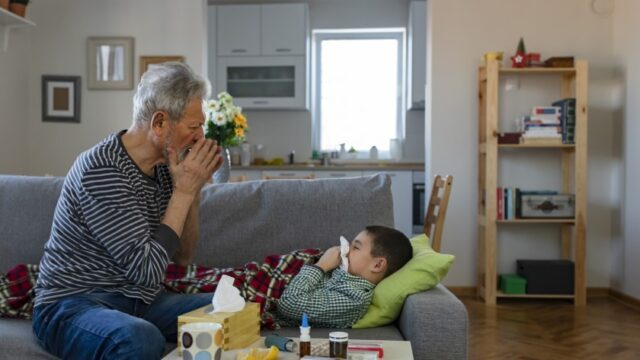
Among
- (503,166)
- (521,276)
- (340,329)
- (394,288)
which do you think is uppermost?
(503,166)

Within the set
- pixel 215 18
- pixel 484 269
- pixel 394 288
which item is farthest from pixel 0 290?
pixel 215 18

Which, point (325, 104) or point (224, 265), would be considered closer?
point (224, 265)

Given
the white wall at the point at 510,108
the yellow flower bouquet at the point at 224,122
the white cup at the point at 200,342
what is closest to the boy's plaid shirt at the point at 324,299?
the white cup at the point at 200,342

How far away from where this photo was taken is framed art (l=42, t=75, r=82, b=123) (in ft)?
18.1

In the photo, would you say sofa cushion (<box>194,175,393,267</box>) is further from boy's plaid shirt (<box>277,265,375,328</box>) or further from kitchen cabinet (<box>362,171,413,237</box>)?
A: kitchen cabinet (<box>362,171,413,237</box>)

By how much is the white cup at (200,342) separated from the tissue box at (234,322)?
3.2 inches

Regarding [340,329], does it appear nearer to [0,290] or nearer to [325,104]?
[0,290]

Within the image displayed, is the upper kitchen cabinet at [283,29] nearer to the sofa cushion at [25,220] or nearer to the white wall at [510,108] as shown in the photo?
the white wall at [510,108]

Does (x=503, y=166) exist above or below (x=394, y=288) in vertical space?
above

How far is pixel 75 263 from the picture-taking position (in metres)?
1.86

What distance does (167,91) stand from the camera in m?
1.89

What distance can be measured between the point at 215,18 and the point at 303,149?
5.36 ft

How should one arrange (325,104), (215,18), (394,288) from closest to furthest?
(394,288), (215,18), (325,104)

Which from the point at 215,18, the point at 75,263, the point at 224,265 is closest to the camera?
the point at 75,263
